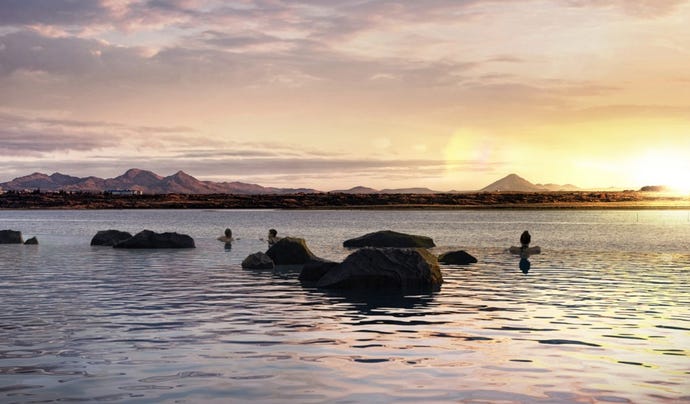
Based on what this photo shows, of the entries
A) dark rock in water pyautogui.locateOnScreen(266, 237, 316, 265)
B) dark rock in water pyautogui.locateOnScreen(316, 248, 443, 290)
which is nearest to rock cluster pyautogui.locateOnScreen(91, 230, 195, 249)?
dark rock in water pyautogui.locateOnScreen(266, 237, 316, 265)

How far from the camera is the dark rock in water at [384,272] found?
24375 mm

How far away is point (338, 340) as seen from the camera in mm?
14938

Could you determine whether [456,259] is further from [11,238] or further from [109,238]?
[11,238]

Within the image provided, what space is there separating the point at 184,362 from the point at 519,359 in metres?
5.67

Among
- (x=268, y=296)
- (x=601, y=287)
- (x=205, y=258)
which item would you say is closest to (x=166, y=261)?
(x=205, y=258)

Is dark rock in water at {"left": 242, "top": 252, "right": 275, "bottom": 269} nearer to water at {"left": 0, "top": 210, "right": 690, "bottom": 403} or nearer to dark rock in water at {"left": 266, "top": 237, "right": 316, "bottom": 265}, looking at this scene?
dark rock in water at {"left": 266, "top": 237, "right": 316, "bottom": 265}

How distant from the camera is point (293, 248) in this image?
35719 mm

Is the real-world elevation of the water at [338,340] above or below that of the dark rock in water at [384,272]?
below

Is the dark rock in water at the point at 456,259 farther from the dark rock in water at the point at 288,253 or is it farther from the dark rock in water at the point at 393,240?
the dark rock in water at the point at 393,240

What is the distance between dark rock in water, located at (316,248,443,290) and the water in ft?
3.13

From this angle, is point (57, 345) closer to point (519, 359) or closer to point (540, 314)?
point (519, 359)

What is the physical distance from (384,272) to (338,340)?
9630 mm

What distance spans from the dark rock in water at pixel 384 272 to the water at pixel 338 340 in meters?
0.96

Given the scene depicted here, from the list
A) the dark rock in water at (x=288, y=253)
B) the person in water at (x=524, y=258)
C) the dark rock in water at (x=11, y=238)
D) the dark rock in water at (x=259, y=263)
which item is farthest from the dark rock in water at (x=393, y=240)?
the dark rock in water at (x=11, y=238)
